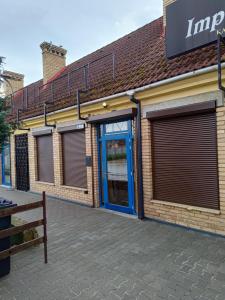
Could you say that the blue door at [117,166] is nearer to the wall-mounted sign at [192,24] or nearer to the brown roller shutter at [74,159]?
the brown roller shutter at [74,159]

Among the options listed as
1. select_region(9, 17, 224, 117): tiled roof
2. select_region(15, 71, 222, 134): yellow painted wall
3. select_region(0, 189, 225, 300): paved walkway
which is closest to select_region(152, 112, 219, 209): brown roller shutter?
select_region(15, 71, 222, 134): yellow painted wall

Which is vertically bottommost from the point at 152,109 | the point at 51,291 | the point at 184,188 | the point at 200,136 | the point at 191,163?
the point at 51,291

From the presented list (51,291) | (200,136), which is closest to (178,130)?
(200,136)

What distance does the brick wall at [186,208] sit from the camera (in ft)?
15.5

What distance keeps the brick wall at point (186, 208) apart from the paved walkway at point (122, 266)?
0.21 m

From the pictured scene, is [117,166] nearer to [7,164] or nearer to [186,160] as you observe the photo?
[186,160]

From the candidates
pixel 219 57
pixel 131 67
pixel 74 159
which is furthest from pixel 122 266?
pixel 131 67

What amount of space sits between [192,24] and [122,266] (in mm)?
4856

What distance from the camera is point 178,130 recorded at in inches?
216

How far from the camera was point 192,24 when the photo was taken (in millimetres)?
5234

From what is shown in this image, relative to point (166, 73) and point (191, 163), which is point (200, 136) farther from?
point (166, 73)

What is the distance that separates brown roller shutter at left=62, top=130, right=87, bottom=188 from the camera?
8.06m

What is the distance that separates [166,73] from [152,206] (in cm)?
306

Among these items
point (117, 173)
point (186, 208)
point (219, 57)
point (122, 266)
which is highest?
point (219, 57)
